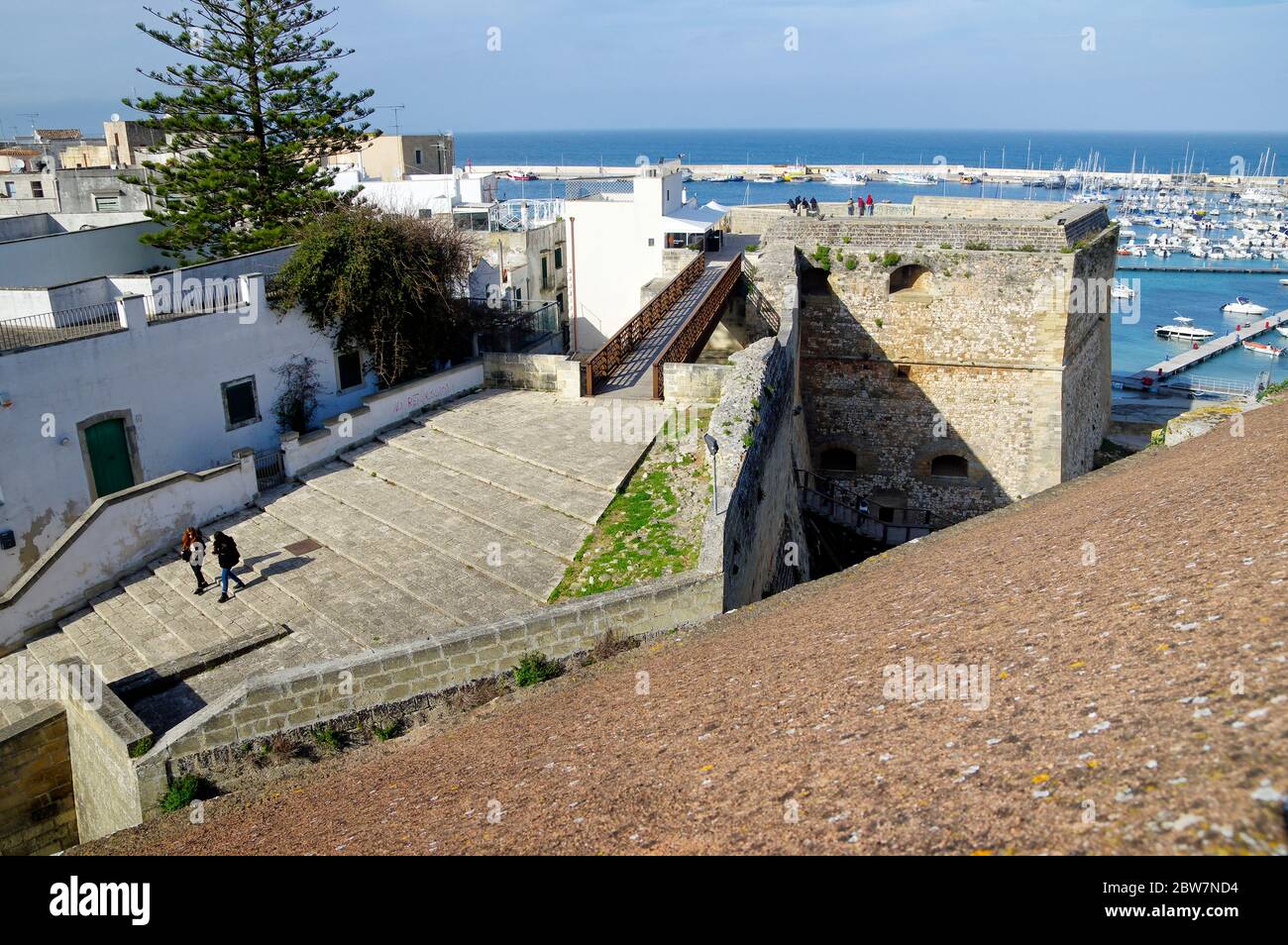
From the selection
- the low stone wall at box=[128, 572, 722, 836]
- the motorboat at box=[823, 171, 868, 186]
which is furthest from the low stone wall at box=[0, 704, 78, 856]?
the motorboat at box=[823, 171, 868, 186]

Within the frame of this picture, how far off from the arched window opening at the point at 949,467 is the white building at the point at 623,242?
9051 mm

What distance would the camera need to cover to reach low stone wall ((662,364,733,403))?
15.9 m

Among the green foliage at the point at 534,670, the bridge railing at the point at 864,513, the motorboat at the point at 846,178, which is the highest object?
the motorboat at the point at 846,178

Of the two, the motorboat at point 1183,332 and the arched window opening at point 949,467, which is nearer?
the arched window opening at point 949,467

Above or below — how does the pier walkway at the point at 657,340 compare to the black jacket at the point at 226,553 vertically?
above

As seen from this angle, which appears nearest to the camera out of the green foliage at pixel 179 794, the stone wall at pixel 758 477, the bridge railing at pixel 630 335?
the green foliage at pixel 179 794

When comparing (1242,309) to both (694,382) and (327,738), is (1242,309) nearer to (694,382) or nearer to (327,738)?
(694,382)

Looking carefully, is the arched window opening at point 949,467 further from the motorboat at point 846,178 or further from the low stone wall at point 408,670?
the motorboat at point 846,178

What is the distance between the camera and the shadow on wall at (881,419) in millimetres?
21656

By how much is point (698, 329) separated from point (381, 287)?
6.13 meters

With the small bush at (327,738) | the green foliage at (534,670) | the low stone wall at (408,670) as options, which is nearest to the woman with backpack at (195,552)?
the low stone wall at (408,670)

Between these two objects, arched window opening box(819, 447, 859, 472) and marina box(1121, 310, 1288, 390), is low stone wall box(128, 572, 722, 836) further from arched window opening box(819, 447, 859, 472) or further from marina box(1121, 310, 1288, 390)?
marina box(1121, 310, 1288, 390)
